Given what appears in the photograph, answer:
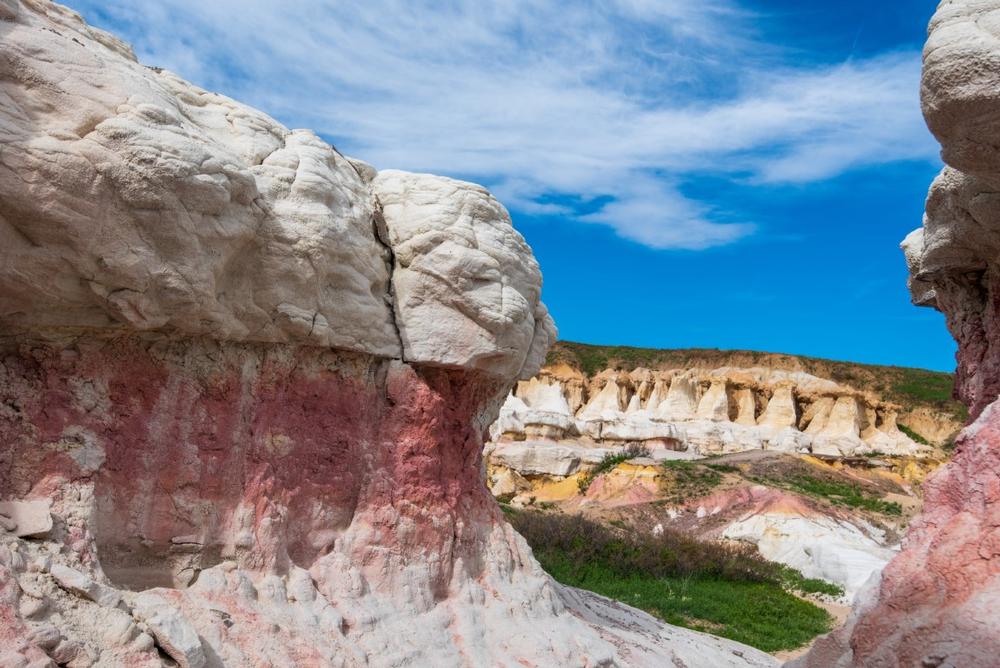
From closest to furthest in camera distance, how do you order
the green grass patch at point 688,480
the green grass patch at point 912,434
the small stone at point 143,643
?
the small stone at point 143,643 → the green grass patch at point 688,480 → the green grass patch at point 912,434

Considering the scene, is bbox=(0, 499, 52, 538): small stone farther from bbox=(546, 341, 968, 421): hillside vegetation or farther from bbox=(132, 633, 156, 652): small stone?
bbox=(546, 341, 968, 421): hillside vegetation

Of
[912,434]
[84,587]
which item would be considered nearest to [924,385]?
[912,434]

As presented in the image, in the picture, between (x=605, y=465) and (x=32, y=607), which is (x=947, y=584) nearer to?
(x=32, y=607)

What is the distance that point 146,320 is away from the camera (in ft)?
16.2

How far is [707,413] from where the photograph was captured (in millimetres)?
40188

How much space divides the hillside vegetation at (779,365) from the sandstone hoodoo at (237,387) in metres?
43.4

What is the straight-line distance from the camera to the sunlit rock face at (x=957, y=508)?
5.04m

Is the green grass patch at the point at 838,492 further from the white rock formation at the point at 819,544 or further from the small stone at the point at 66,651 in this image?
the small stone at the point at 66,651

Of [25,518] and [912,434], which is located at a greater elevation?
[912,434]

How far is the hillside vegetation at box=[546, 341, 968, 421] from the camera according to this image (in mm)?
50125

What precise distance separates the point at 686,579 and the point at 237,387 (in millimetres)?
11213

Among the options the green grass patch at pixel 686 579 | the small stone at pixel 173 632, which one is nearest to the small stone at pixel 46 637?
the small stone at pixel 173 632

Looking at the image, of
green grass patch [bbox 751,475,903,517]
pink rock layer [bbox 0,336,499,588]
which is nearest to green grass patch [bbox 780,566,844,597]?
green grass patch [bbox 751,475,903,517]

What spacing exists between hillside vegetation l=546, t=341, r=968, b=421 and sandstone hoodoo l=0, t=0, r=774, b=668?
43.4 metres
